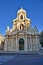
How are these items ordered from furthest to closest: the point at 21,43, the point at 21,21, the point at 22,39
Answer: the point at 21,21, the point at 21,43, the point at 22,39

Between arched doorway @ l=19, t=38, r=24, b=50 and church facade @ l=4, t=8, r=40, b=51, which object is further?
arched doorway @ l=19, t=38, r=24, b=50

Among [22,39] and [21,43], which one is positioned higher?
[22,39]

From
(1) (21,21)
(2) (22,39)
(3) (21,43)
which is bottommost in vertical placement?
(3) (21,43)

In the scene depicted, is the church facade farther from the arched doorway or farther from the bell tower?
the bell tower

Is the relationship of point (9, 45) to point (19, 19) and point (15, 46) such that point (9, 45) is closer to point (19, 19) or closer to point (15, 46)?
point (15, 46)

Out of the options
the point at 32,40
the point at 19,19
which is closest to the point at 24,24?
the point at 19,19

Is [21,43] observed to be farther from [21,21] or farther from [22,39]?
[21,21]

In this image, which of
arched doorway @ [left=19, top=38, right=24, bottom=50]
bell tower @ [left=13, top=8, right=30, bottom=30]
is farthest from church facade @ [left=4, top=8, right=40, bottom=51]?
bell tower @ [left=13, top=8, right=30, bottom=30]

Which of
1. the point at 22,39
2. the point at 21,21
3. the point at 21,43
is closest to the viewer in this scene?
the point at 22,39

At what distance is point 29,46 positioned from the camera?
192 feet

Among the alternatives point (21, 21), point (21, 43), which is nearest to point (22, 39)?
point (21, 43)

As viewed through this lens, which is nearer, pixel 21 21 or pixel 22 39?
pixel 22 39

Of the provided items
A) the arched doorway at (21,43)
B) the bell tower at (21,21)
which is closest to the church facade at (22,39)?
the arched doorway at (21,43)

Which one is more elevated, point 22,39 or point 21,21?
point 21,21
